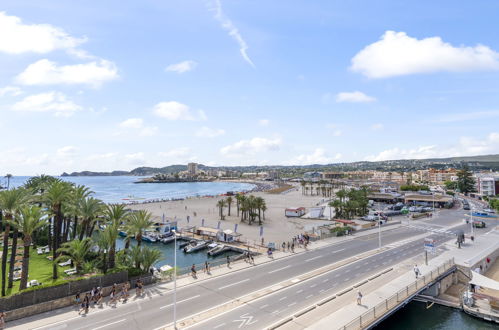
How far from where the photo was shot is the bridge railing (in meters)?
22.4

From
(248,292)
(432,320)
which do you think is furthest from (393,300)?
(248,292)

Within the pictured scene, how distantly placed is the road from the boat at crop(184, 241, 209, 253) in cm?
2205

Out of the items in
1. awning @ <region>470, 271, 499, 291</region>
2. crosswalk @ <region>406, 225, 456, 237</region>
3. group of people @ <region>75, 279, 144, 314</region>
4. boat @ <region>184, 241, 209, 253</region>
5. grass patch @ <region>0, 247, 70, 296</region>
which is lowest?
boat @ <region>184, 241, 209, 253</region>

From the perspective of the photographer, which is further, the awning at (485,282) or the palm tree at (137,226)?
the palm tree at (137,226)

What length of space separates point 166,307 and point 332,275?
1866cm

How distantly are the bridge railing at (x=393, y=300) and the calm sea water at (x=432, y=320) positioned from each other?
3602mm

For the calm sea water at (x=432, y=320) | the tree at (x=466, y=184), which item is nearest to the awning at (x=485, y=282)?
the calm sea water at (x=432, y=320)

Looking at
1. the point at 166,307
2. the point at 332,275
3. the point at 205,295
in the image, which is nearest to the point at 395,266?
the point at 332,275

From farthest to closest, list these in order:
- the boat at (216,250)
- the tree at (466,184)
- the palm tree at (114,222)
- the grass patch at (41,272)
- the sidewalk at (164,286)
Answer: the tree at (466,184) < the boat at (216,250) < the palm tree at (114,222) < the grass patch at (41,272) < the sidewalk at (164,286)

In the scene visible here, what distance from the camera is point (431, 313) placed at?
1261 inches

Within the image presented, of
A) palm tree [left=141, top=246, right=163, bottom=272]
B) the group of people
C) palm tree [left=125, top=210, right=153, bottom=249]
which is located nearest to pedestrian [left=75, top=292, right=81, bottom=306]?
the group of people

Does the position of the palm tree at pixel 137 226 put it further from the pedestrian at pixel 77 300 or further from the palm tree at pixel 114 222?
the pedestrian at pixel 77 300

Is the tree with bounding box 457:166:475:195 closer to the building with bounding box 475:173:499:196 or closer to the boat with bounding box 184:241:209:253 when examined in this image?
the building with bounding box 475:173:499:196

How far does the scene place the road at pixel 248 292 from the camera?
23203 millimetres
